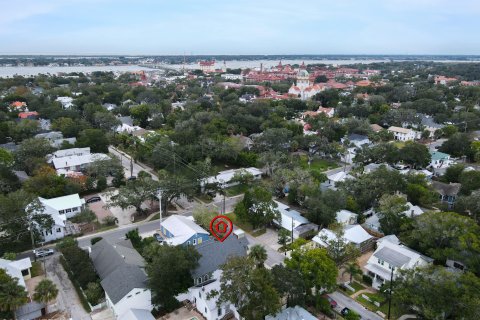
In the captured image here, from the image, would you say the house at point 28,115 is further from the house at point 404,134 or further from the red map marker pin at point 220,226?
the house at point 404,134

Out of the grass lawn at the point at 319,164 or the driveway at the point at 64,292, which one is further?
the grass lawn at the point at 319,164

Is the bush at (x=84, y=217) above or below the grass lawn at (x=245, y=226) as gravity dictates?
above

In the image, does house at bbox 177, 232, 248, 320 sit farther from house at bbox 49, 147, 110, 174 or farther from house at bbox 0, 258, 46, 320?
house at bbox 49, 147, 110, 174

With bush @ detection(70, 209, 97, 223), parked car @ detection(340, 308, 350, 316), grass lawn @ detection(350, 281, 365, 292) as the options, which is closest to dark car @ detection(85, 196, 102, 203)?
bush @ detection(70, 209, 97, 223)

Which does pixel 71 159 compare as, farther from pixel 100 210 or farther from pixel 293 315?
pixel 293 315

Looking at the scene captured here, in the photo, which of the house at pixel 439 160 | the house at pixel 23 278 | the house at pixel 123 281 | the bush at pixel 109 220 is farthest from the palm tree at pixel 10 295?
the house at pixel 439 160

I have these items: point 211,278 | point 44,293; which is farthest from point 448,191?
point 44,293
